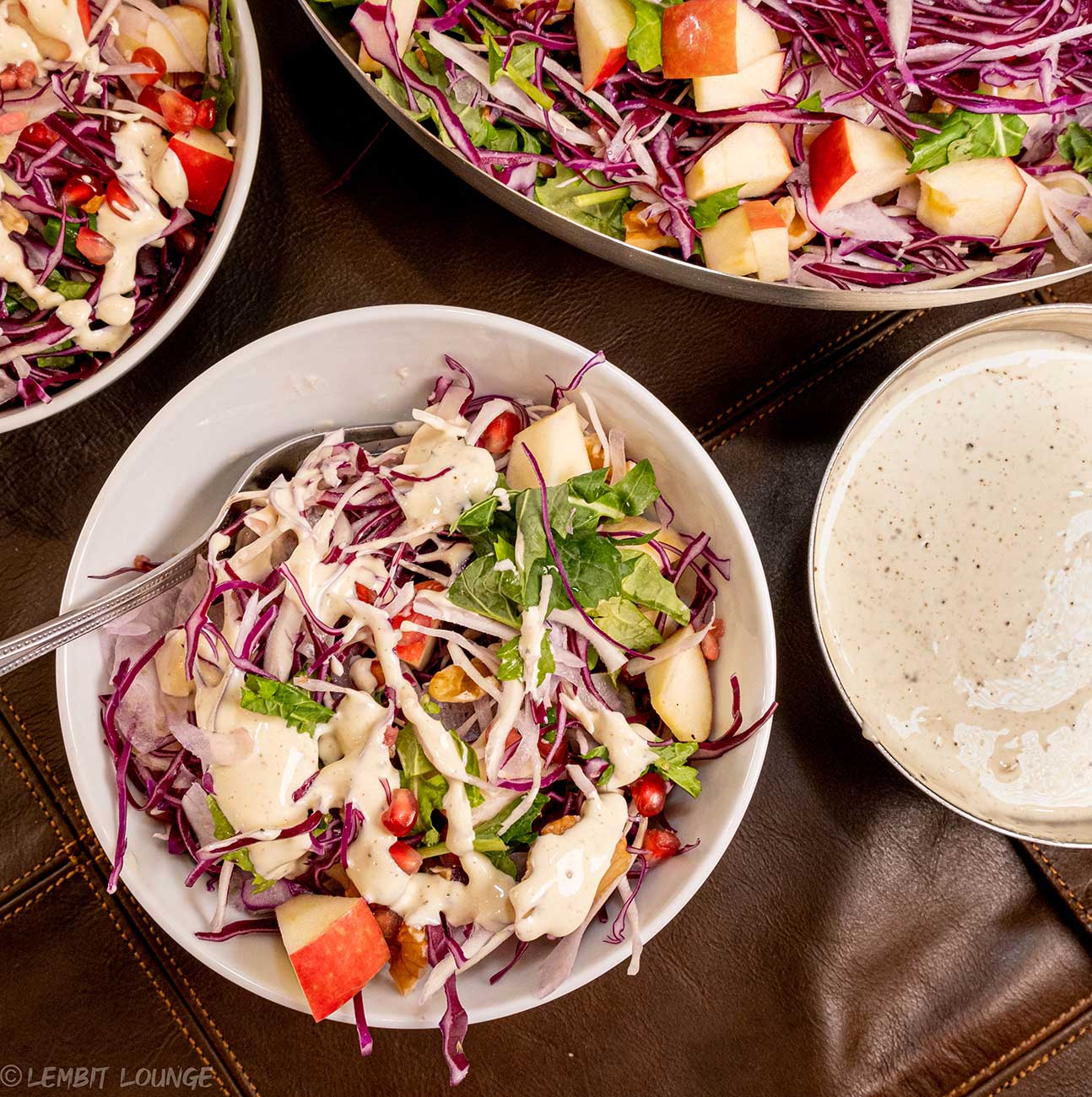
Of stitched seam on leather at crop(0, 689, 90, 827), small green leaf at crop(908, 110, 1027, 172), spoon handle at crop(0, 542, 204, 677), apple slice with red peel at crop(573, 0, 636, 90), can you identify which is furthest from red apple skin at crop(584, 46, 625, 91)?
stitched seam on leather at crop(0, 689, 90, 827)

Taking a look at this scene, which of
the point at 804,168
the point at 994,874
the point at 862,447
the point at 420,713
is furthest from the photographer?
the point at 994,874

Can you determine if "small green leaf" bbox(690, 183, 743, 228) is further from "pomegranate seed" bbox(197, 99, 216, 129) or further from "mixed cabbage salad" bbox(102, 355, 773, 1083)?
"pomegranate seed" bbox(197, 99, 216, 129)

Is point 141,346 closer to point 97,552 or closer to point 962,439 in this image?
point 97,552

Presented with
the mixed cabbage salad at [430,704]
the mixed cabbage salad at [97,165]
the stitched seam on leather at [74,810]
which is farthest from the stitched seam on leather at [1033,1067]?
the mixed cabbage salad at [97,165]

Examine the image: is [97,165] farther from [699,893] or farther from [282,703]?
[699,893]

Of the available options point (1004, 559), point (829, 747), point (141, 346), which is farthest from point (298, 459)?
point (1004, 559)
